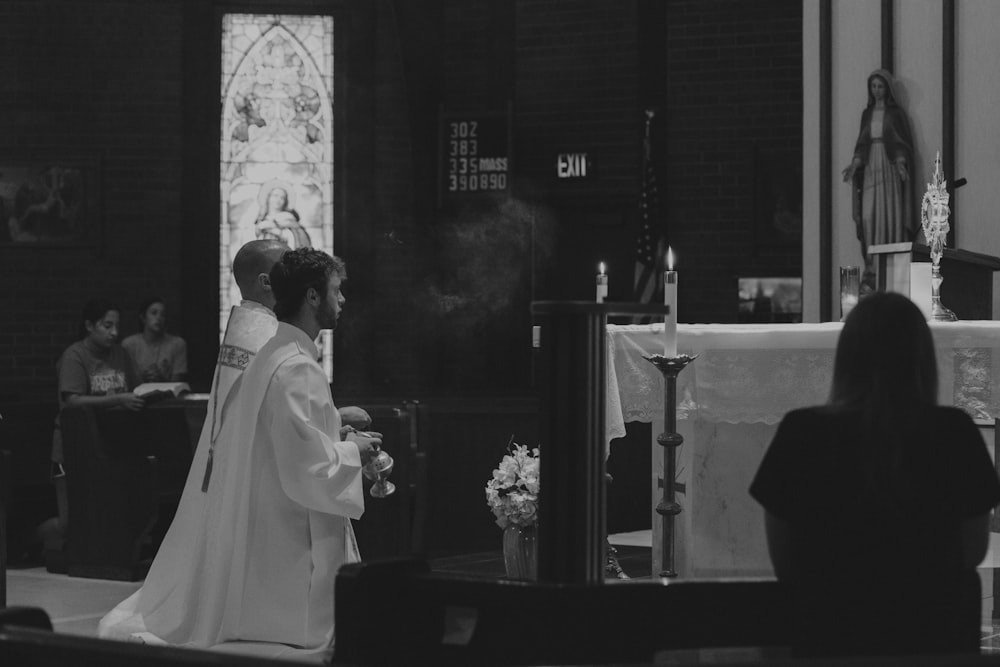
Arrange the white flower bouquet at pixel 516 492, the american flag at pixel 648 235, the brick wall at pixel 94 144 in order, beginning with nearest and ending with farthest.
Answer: the white flower bouquet at pixel 516 492 → the american flag at pixel 648 235 → the brick wall at pixel 94 144

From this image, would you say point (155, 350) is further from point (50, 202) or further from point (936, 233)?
point (936, 233)

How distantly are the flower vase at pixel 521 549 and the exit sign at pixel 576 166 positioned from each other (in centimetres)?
632

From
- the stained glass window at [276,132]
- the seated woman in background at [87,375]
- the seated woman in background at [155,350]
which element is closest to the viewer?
the seated woman in background at [87,375]

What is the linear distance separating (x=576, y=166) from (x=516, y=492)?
21.0ft

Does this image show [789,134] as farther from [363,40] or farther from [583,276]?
[363,40]

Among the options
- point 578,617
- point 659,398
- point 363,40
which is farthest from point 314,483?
point 363,40

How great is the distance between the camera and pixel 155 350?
9391 millimetres

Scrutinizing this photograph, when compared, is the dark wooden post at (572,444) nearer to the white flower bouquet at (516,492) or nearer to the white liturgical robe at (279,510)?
the white liturgical robe at (279,510)

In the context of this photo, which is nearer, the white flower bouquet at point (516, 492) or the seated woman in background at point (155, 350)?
the white flower bouquet at point (516, 492)

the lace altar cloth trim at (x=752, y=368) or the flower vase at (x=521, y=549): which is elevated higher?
the lace altar cloth trim at (x=752, y=368)

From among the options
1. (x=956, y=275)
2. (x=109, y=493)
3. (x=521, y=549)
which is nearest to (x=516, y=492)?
(x=521, y=549)

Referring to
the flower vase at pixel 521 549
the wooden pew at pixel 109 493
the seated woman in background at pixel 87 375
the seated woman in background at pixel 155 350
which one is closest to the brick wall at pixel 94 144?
the seated woman in background at pixel 155 350

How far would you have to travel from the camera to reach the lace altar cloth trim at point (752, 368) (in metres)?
5.00

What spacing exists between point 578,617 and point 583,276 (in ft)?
29.2
